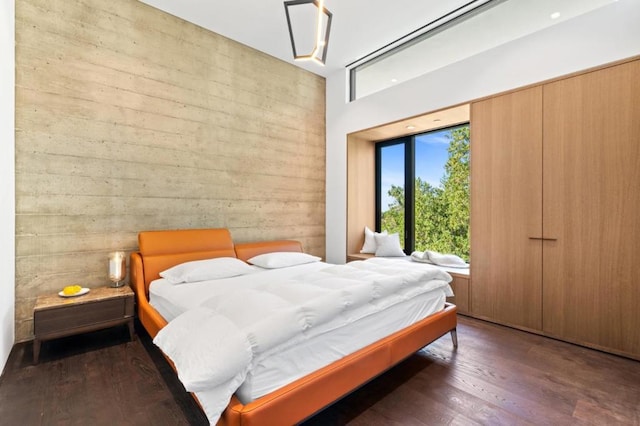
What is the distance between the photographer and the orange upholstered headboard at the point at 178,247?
2949mm

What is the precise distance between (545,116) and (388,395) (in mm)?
2771

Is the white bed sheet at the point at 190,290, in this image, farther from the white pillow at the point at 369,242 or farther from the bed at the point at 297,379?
the white pillow at the point at 369,242

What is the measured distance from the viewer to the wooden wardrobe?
2.41 metres

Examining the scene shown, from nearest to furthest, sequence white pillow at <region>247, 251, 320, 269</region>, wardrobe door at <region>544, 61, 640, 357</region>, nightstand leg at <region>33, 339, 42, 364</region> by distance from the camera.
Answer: nightstand leg at <region>33, 339, 42, 364</region> → wardrobe door at <region>544, 61, 640, 357</region> → white pillow at <region>247, 251, 320, 269</region>

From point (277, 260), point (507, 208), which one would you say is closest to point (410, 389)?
point (277, 260)

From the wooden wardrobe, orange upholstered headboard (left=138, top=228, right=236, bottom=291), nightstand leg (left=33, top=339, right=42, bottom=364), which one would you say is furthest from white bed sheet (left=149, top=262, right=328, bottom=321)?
the wooden wardrobe

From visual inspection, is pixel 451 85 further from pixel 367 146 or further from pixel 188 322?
pixel 188 322

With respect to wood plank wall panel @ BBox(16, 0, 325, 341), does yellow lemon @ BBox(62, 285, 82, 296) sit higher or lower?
lower


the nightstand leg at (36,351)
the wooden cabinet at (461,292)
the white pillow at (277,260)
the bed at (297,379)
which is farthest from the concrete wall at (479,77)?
the nightstand leg at (36,351)

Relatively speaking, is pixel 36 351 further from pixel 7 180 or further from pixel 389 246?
pixel 389 246

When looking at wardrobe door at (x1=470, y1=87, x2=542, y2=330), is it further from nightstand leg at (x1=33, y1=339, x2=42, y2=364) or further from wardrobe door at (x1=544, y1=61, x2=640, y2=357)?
nightstand leg at (x1=33, y1=339, x2=42, y2=364)

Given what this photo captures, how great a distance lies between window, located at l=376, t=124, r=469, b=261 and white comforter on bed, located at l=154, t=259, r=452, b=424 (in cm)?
232

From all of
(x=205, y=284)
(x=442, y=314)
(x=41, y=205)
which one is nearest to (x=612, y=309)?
(x=442, y=314)

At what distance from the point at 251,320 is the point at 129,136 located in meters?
2.68
